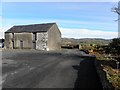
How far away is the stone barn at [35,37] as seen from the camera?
71.6 meters

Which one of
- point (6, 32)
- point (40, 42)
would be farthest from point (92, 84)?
point (6, 32)

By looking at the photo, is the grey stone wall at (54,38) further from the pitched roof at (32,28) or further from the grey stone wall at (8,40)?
the grey stone wall at (8,40)

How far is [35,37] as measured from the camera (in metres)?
74.2

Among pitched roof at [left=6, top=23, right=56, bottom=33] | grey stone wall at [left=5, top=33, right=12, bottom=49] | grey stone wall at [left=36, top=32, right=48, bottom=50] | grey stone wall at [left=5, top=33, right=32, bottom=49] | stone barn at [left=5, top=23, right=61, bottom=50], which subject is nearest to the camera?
grey stone wall at [left=36, top=32, right=48, bottom=50]

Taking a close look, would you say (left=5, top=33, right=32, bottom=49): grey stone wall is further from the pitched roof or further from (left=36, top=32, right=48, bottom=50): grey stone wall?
(left=36, top=32, right=48, bottom=50): grey stone wall

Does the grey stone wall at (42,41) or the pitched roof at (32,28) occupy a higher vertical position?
the pitched roof at (32,28)

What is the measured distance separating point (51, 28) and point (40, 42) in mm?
4834

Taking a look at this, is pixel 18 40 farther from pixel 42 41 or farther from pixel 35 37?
pixel 42 41

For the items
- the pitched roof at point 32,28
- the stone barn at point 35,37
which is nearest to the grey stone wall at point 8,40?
the stone barn at point 35,37

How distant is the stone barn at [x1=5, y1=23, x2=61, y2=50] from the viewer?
71.6m

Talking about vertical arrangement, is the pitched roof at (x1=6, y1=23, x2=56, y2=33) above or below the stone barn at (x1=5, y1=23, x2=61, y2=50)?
above

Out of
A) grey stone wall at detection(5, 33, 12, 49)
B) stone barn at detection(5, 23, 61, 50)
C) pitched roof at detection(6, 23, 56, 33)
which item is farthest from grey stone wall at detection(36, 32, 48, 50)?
grey stone wall at detection(5, 33, 12, 49)

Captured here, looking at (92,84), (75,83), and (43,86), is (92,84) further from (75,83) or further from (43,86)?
(43,86)

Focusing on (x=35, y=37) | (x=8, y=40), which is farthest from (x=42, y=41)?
(x=8, y=40)
